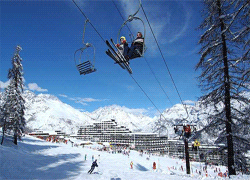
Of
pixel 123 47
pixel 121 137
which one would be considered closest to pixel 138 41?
pixel 123 47

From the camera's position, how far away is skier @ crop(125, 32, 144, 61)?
30.2ft

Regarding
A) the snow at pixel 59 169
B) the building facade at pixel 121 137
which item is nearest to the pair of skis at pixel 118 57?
the snow at pixel 59 169

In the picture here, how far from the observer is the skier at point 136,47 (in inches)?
363

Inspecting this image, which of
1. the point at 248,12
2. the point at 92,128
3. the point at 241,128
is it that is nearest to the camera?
the point at 248,12

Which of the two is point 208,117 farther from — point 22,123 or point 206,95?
point 22,123

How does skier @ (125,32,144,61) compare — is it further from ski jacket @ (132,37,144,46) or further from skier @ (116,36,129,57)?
skier @ (116,36,129,57)

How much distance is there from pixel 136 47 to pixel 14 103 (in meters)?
26.0

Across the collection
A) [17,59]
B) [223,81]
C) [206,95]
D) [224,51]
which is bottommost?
[206,95]

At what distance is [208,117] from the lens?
35.3 feet

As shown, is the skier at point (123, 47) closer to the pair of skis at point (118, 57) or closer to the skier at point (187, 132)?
the pair of skis at point (118, 57)

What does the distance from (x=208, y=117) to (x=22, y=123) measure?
2885 cm

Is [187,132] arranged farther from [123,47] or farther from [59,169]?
[123,47]

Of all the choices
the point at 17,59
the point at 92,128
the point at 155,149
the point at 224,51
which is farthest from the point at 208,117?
the point at 92,128

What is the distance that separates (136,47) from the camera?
9.31 m
